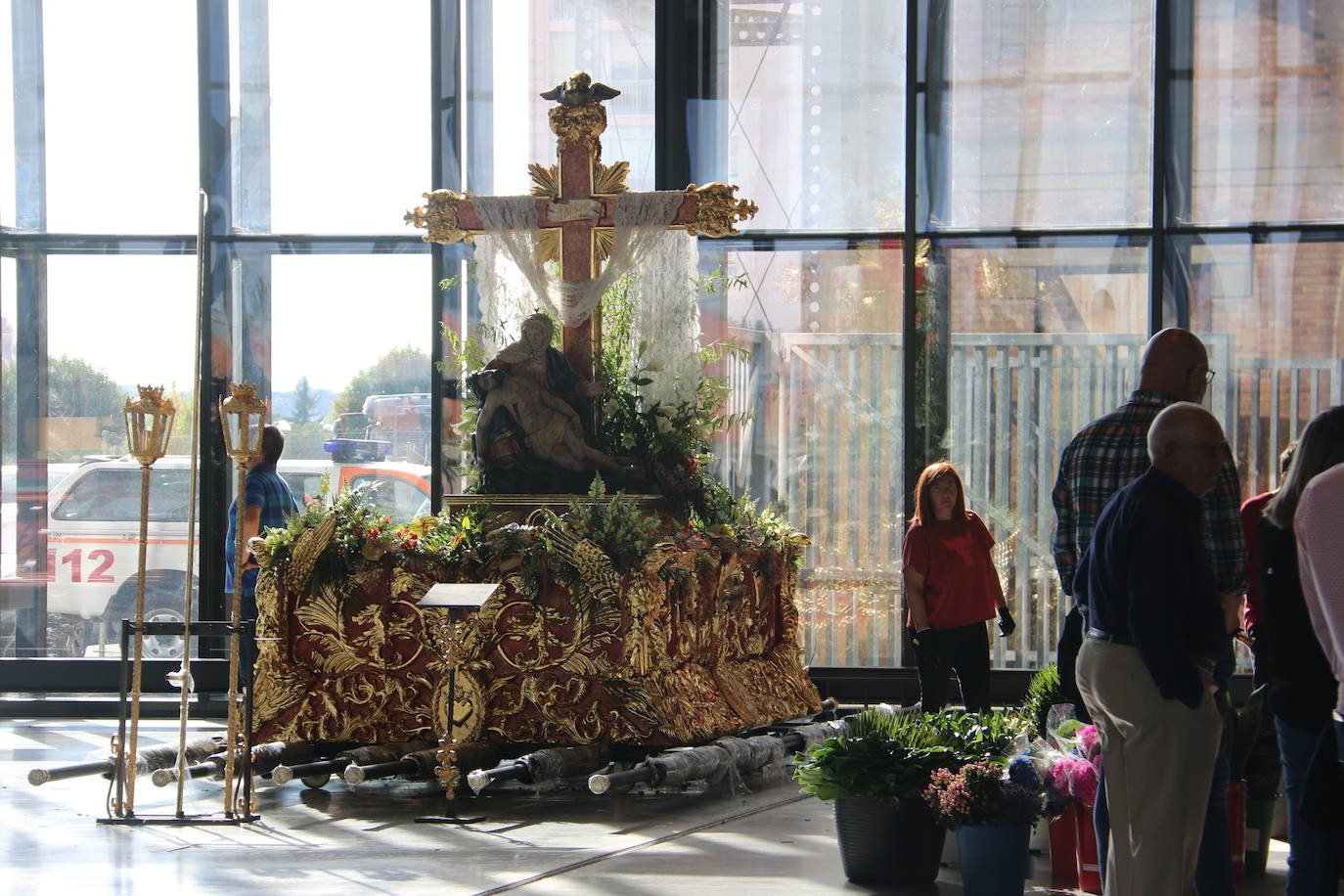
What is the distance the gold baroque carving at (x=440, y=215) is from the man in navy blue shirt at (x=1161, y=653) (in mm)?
4934

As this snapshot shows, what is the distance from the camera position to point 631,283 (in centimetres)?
827

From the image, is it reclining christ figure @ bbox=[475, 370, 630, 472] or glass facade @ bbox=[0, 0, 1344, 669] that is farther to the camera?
glass facade @ bbox=[0, 0, 1344, 669]

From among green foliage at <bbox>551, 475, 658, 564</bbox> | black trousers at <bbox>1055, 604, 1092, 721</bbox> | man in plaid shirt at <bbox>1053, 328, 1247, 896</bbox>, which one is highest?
man in plaid shirt at <bbox>1053, 328, 1247, 896</bbox>

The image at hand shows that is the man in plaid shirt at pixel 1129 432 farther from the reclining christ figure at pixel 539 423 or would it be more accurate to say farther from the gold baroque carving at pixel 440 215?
the gold baroque carving at pixel 440 215

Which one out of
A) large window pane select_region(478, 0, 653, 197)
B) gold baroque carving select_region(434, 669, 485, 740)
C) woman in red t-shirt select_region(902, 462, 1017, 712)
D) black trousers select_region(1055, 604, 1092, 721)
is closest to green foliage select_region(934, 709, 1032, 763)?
black trousers select_region(1055, 604, 1092, 721)

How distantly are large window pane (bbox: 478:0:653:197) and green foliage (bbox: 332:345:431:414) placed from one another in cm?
110

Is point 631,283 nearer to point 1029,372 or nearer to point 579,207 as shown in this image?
point 579,207

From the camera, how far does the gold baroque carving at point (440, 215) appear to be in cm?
820

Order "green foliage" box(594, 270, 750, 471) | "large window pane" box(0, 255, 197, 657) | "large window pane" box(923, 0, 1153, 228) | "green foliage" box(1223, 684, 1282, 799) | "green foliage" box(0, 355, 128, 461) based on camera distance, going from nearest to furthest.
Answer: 1. "green foliage" box(1223, 684, 1282, 799)
2. "green foliage" box(594, 270, 750, 471)
3. "large window pane" box(923, 0, 1153, 228)
4. "large window pane" box(0, 255, 197, 657)
5. "green foliage" box(0, 355, 128, 461)

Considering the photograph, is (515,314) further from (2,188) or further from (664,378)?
(2,188)

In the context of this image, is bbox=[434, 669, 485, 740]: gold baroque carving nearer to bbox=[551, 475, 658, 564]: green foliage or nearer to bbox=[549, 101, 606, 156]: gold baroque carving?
bbox=[551, 475, 658, 564]: green foliage

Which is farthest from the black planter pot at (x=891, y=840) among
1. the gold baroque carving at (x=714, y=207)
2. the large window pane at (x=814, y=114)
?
the large window pane at (x=814, y=114)

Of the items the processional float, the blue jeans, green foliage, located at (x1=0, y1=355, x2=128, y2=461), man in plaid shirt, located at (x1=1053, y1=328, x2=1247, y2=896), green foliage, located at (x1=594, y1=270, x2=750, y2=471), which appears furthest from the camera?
green foliage, located at (x1=0, y1=355, x2=128, y2=461)

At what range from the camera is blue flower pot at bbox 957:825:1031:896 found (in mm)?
4715
